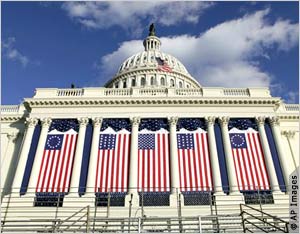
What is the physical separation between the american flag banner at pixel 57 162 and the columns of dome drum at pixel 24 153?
1660 millimetres

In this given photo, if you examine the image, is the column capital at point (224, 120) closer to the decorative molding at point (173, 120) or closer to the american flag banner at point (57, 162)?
the decorative molding at point (173, 120)

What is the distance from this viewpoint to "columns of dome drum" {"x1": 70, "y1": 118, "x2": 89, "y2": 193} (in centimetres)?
2665

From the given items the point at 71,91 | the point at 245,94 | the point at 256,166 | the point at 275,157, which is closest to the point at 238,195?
the point at 256,166

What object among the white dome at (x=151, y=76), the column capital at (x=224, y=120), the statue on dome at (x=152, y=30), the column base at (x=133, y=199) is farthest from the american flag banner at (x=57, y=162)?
the statue on dome at (x=152, y=30)

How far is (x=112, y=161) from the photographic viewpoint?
91.6ft

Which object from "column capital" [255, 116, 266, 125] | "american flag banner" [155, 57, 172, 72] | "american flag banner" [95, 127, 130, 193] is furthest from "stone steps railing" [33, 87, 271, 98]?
"american flag banner" [155, 57, 172, 72]

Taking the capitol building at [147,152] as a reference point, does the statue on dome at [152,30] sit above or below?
above

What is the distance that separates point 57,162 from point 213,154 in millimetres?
13728

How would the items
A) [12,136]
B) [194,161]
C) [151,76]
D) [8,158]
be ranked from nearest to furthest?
[194,161], [8,158], [12,136], [151,76]

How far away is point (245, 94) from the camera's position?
3225 cm

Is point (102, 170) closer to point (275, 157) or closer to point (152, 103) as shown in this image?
point (152, 103)

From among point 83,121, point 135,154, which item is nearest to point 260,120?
point 135,154

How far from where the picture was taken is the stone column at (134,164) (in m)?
25.9

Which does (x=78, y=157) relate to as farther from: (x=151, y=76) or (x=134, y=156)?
(x=151, y=76)
